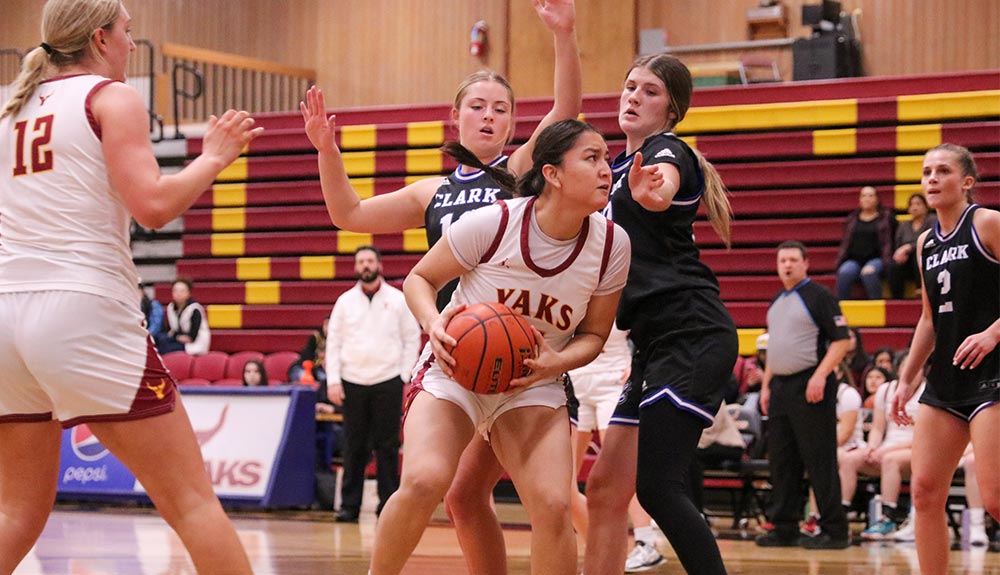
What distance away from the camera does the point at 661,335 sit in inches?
153

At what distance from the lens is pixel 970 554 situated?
7664 millimetres

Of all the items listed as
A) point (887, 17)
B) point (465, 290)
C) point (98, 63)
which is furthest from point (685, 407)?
point (887, 17)

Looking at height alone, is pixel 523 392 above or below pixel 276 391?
above

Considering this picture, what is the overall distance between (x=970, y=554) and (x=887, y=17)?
919cm

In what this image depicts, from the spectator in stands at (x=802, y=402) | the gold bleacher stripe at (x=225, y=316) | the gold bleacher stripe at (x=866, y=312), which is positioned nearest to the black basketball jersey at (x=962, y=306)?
the spectator in stands at (x=802, y=402)

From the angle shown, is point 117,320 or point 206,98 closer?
point 117,320

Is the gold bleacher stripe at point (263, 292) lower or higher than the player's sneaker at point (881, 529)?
higher

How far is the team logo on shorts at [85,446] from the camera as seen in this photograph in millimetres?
10148

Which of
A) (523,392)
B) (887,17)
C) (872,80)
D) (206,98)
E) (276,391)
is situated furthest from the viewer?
(206,98)

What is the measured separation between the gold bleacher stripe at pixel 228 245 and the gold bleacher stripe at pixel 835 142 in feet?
22.8

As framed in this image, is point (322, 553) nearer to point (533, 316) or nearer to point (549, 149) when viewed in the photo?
point (533, 316)

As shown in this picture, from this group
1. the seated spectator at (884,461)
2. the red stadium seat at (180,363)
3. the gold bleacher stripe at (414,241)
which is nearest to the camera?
the seated spectator at (884,461)

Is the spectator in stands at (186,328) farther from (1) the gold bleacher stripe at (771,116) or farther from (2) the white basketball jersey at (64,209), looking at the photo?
(2) the white basketball jersey at (64,209)

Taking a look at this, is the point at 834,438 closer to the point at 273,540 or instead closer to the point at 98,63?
the point at 273,540
